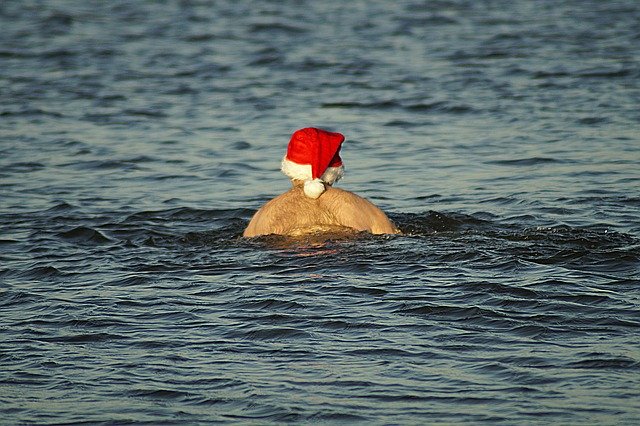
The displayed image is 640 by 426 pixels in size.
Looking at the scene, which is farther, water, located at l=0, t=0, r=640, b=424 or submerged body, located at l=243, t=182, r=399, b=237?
submerged body, located at l=243, t=182, r=399, b=237

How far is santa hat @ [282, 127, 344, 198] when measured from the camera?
8.50 m

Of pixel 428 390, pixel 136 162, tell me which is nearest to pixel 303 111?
pixel 136 162

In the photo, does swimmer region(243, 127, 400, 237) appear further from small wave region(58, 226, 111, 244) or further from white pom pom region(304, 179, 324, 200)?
small wave region(58, 226, 111, 244)

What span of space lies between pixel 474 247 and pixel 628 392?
2.91m

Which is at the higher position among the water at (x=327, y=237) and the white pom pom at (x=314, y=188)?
the white pom pom at (x=314, y=188)

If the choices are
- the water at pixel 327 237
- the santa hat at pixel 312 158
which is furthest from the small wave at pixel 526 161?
the santa hat at pixel 312 158

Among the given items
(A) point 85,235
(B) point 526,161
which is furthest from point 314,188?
(B) point 526,161

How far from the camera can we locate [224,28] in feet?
70.2

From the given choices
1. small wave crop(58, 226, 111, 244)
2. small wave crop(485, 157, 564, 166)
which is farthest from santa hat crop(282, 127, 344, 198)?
small wave crop(485, 157, 564, 166)

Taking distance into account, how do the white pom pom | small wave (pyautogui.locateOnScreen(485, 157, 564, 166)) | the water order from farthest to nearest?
small wave (pyautogui.locateOnScreen(485, 157, 564, 166)) → the white pom pom → the water

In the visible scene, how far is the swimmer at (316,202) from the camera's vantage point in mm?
8516

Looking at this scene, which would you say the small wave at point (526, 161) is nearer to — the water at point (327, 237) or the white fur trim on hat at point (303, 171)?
the water at point (327, 237)

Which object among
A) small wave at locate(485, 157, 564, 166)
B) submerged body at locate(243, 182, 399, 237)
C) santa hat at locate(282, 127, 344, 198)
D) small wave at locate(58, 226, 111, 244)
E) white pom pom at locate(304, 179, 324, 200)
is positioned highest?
santa hat at locate(282, 127, 344, 198)

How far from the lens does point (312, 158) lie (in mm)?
8516
